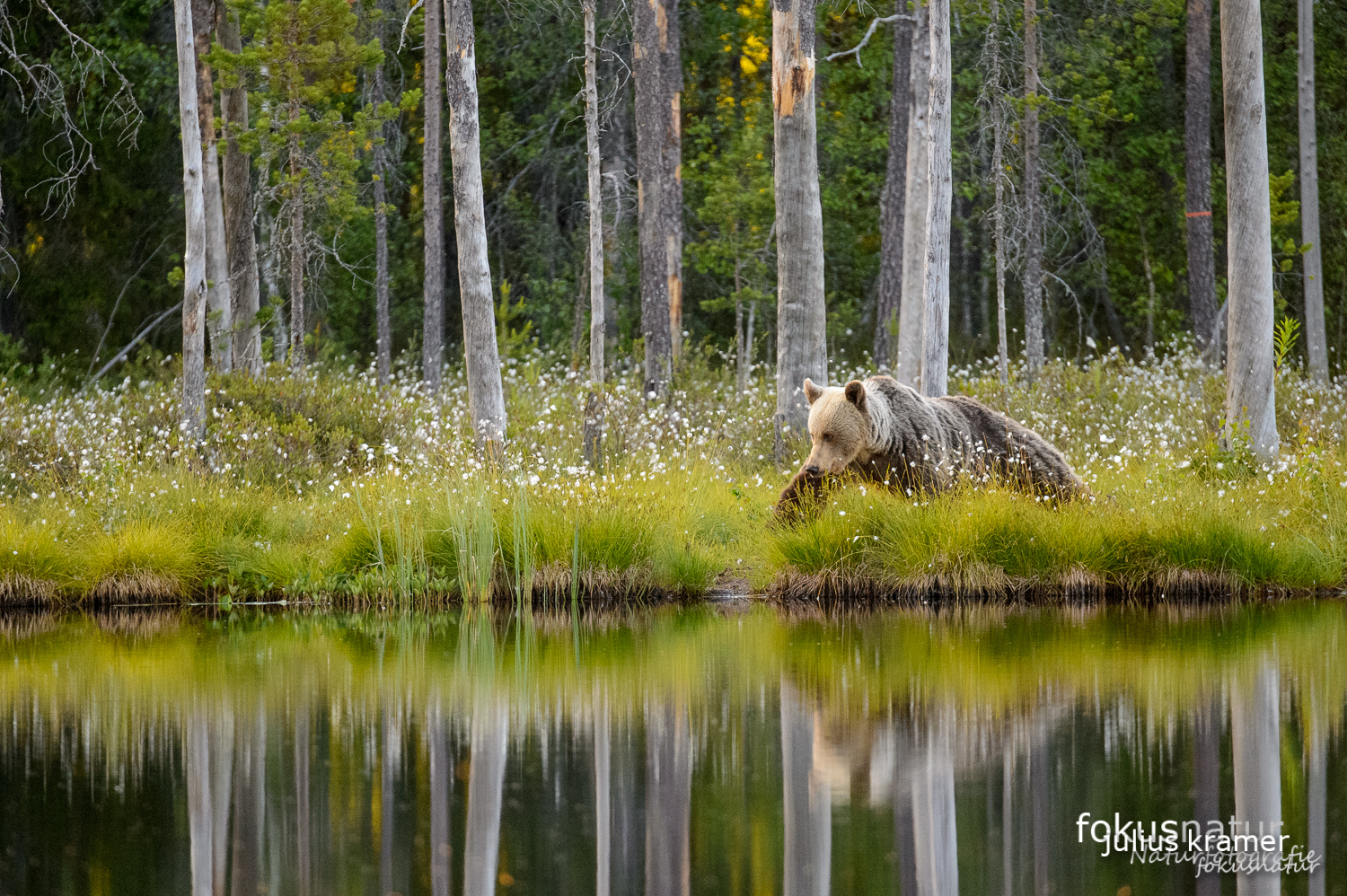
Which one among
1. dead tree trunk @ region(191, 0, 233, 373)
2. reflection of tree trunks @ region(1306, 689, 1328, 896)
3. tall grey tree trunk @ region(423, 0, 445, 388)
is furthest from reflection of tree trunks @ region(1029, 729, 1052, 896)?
tall grey tree trunk @ region(423, 0, 445, 388)

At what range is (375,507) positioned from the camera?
10.2m

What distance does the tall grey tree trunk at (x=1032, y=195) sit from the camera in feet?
60.4

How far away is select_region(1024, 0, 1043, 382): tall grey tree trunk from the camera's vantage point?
1842 centimetres

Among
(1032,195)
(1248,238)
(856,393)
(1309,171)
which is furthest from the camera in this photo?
(1309,171)

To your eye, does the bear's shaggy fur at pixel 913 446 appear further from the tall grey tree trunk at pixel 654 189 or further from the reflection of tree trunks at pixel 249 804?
the tall grey tree trunk at pixel 654 189

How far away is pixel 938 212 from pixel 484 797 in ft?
33.4

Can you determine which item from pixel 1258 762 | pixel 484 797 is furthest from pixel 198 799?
pixel 1258 762

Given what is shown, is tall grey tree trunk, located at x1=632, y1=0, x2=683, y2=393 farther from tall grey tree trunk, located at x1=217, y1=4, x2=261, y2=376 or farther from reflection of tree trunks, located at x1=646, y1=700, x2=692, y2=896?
reflection of tree trunks, located at x1=646, y1=700, x2=692, y2=896

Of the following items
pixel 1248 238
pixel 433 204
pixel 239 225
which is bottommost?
pixel 1248 238

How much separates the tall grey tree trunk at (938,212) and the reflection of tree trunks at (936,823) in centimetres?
859

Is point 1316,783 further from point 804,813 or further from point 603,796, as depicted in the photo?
point 603,796

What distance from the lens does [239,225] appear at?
677 inches

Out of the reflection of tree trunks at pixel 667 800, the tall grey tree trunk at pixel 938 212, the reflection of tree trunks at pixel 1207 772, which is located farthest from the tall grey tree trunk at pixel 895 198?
the reflection of tree trunks at pixel 667 800

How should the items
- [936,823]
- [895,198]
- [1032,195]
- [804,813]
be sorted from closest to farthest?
[936,823] < [804,813] < [1032,195] < [895,198]
